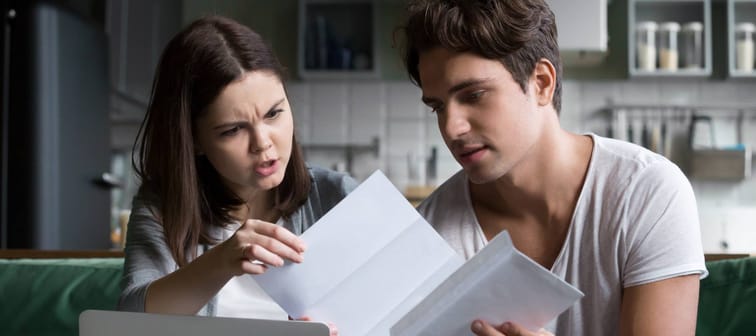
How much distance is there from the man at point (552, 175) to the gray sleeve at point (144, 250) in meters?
0.50

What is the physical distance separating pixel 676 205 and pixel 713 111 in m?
3.67

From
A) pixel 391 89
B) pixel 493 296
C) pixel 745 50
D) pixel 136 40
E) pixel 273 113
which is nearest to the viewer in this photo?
pixel 493 296

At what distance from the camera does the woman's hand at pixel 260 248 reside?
115 cm

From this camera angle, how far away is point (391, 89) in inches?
192

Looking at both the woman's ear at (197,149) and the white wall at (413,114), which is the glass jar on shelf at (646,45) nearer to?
the white wall at (413,114)

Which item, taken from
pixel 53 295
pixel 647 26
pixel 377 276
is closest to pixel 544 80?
pixel 377 276

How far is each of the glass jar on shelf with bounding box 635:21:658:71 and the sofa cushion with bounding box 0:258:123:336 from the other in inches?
134

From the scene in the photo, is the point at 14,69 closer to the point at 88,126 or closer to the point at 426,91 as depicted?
the point at 88,126

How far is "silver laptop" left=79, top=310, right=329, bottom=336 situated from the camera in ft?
3.27

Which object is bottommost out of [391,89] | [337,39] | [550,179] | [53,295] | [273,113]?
[53,295]

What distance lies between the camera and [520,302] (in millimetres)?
1032

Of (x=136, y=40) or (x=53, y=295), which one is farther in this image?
(x=136, y=40)

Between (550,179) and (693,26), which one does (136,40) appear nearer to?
(693,26)

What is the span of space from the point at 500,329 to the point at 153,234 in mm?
739
